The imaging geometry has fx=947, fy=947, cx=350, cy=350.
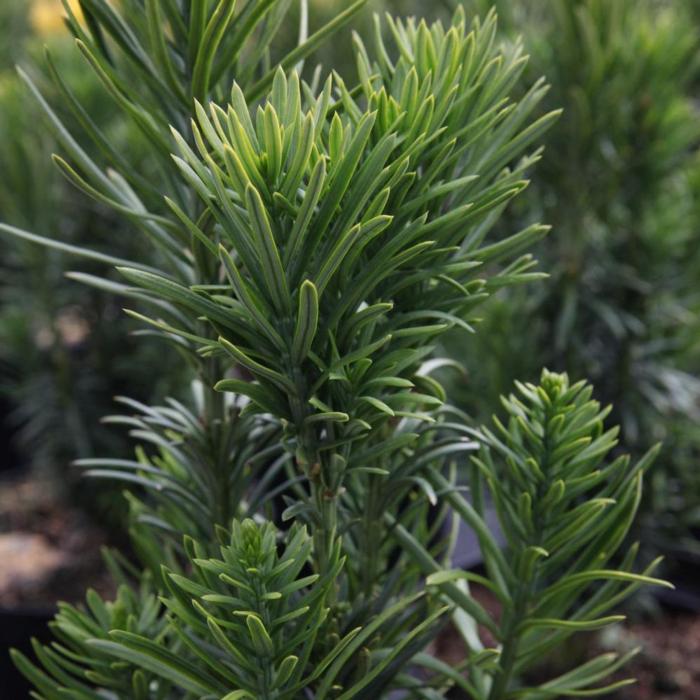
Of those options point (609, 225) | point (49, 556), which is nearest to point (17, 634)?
point (49, 556)

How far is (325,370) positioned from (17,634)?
852 mm

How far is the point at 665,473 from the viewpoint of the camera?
113 cm

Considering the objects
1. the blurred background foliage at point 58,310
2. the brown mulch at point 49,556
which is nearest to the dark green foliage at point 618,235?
the blurred background foliage at point 58,310

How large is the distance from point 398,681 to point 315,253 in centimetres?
24

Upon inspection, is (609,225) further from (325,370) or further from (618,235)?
(325,370)

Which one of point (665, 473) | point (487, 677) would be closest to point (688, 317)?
point (665, 473)

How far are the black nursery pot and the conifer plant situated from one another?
584 mm

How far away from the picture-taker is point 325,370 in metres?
0.39

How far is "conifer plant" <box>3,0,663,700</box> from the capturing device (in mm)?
378

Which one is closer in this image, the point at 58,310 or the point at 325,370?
the point at 325,370

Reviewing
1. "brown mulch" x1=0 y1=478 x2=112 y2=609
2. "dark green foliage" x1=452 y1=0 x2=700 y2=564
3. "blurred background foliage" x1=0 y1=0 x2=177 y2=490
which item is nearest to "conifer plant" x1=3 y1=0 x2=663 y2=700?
"dark green foliage" x1=452 y1=0 x2=700 y2=564

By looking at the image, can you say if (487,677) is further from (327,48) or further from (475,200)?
(327,48)

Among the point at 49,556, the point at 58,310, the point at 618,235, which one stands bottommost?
the point at 49,556

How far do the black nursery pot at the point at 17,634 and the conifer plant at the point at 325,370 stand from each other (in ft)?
1.92
